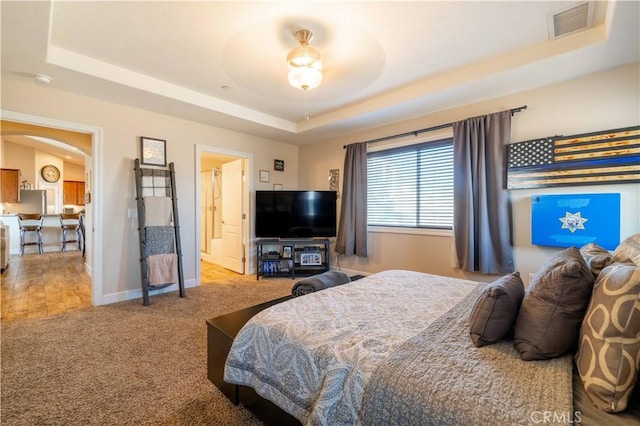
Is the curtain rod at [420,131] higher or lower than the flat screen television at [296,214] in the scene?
higher

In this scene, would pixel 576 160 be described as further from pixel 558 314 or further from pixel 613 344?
pixel 613 344

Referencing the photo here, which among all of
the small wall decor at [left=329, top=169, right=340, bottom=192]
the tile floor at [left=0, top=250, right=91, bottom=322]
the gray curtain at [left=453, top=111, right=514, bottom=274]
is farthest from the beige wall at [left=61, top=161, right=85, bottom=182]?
the gray curtain at [left=453, top=111, right=514, bottom=274]

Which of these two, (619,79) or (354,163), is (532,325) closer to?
(619,79)

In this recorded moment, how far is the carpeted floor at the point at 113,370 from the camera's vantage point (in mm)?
1585

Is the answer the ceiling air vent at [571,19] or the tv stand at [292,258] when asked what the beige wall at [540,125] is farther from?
the tv stand at [292,258]

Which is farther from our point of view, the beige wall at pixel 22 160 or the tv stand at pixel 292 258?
the beige wall at pixel 22 160

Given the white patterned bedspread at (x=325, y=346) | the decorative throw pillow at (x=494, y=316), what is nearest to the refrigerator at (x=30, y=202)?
the white patterned bedspread at (x=325, y=346)

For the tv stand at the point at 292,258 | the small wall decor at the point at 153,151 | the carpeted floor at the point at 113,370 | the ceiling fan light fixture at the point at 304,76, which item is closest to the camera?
the carpeted floor at the point at 113,370

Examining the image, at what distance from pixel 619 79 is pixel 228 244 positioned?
5.51 meters

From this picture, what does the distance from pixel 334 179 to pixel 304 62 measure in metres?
2.63

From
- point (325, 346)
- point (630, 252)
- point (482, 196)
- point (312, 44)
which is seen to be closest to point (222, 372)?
point (325, 346)

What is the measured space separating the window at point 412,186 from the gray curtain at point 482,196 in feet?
0.90

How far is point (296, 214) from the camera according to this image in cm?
467

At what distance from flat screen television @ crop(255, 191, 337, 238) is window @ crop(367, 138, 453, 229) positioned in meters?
0.68
